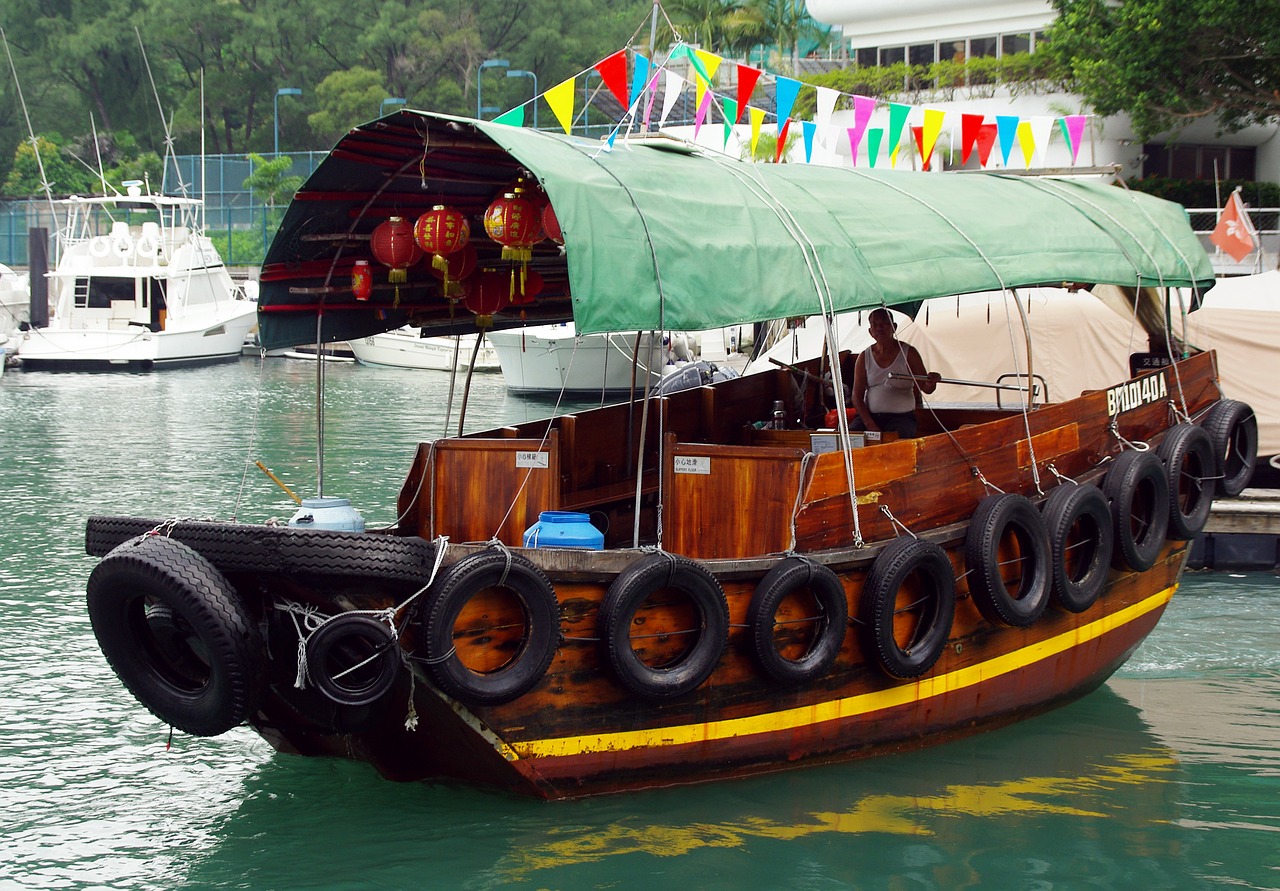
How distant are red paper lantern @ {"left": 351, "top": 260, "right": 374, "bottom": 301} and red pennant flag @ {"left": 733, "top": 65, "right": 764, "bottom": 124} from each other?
5331 mm

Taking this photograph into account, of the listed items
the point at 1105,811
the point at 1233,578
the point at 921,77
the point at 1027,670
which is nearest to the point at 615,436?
the point at 1027,670

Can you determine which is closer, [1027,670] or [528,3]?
[1027,670]

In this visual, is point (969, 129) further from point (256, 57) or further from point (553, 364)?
point (256, 57)

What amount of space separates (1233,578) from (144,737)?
27.0 feet

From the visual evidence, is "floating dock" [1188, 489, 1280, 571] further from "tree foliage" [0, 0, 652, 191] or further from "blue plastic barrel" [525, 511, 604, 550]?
"tree foliage" [0, 0, 652, 191]

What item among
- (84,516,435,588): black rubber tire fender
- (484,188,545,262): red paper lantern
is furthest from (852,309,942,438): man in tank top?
(84,516,435,588): black rubber tire fender

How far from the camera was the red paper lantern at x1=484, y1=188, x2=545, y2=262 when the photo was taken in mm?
6102

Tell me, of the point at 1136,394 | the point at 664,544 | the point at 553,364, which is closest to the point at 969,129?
the point at 1136,394

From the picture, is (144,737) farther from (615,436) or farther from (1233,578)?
(1233,578)

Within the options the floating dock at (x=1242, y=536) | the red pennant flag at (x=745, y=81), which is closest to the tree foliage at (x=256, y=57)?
the red pennant flag at (x=745, y=81)

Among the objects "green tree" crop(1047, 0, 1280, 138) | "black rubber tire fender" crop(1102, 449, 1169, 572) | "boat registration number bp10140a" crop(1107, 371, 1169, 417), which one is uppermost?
"green tree" crop(1047, 0, 1280, 138)

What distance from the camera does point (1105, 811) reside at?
6.28 meters

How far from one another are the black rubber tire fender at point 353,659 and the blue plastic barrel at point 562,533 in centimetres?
85

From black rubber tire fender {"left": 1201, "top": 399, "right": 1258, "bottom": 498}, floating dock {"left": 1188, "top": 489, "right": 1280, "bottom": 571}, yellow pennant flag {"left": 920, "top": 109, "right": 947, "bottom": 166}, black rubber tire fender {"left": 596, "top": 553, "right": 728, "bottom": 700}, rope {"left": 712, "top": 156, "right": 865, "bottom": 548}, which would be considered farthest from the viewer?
yellow pennant flag {"left": 920, "top": 109, "right": 947, "bottom": 166}
